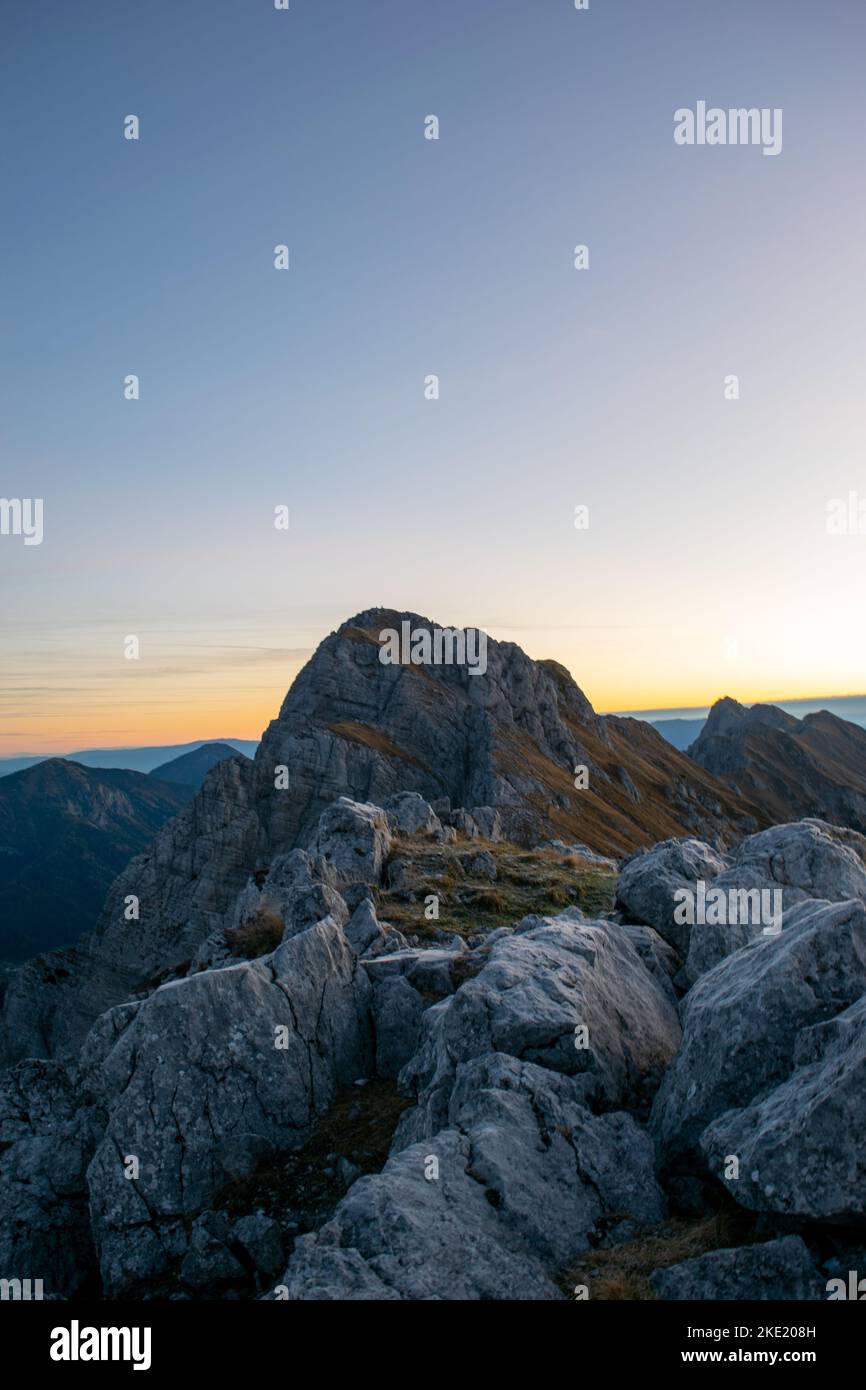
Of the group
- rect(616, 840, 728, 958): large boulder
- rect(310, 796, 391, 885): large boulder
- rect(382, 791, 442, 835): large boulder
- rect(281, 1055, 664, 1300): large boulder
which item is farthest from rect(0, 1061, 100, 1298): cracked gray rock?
rect(382, 791, 442, 835): large boulder

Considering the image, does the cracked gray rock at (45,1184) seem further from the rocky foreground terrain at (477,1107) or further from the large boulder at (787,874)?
the large boulder at (787,874)

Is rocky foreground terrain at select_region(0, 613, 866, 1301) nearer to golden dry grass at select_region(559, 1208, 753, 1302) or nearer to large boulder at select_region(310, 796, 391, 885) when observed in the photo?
golden dry grass at select_region(559, 1208, 753, 1302)

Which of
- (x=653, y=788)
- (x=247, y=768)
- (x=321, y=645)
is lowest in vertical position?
(x=653, y=788)

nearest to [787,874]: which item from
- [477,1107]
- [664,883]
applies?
[664,883]

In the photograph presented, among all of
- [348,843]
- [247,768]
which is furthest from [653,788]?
[348,843]

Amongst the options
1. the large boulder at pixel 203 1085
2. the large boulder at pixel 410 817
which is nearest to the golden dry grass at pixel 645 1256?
the large boulder at pixel 203 1085
